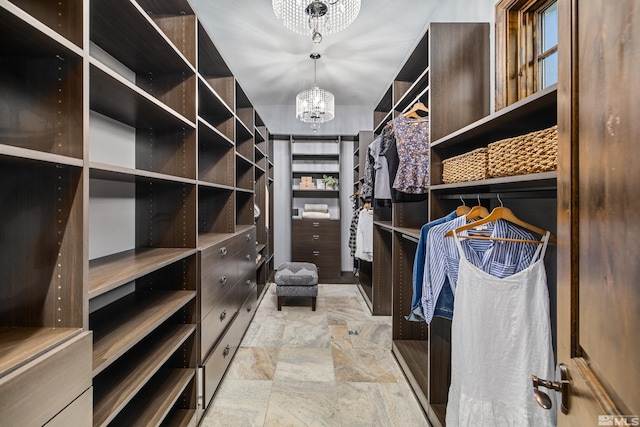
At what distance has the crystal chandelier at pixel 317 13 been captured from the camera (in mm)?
1960

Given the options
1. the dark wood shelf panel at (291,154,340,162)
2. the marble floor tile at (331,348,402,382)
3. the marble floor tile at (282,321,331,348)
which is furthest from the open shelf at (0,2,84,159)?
the dark wood shelf panel at (291,154,340,162)

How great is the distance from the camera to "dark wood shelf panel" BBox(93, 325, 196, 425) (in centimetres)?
99

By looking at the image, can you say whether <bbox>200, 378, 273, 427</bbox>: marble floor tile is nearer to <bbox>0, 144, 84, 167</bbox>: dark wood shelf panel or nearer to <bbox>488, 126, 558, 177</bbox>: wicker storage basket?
<bbox>0, 144, 84, 167</bbox>: dark wood shelf panel

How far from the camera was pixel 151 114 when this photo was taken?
4.70 ft

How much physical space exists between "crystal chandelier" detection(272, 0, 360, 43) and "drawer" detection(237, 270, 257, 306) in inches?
83.4

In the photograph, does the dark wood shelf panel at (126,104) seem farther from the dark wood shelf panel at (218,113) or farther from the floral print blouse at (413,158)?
the floral print blouse at (413,158)

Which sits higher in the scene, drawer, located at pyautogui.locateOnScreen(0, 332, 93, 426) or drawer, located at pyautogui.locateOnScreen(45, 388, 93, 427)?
drawer, located at pyautogui.locateOnScreen(0, 332, 93, 426)

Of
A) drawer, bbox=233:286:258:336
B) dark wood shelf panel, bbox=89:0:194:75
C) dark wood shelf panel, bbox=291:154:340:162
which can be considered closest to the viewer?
dark wood shelf panel, bbox=89:0:194:75

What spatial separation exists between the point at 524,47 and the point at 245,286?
2.70m

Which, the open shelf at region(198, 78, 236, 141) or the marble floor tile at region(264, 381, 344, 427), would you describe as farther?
the open shelf at region(198, 78, 236, 141)

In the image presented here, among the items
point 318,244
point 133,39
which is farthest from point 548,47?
point 318,244

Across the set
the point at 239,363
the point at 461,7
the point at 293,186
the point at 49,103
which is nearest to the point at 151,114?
the point at 49,103

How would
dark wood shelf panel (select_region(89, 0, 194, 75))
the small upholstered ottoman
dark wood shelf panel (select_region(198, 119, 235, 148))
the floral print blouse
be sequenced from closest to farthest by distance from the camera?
dark wood shelf panel (select_region(89, 0, 194, 75)) < dark wood shelf panel (select_region(198, 119, 235, 148)) < the floral print blouse < the small upholstered ottoman

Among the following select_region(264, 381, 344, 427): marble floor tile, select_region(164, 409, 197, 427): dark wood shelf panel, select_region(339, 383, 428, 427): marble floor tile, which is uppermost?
select_region(164, 409, 197, 427): dark wood shelf panel
